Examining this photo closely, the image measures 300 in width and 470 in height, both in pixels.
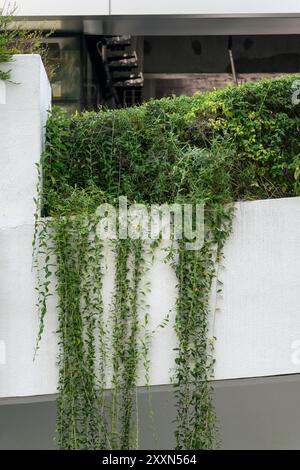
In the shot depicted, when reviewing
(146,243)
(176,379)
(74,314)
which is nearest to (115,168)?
(146,243)

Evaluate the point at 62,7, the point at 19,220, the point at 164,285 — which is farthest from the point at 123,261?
the point at 62,7

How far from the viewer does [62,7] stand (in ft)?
30.7

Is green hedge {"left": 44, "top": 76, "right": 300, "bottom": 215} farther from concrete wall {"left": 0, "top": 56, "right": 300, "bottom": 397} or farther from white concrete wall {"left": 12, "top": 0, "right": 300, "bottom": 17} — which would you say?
white concrete wall {"left": 12, "top": 0, "right": 300, "bottom": 17}

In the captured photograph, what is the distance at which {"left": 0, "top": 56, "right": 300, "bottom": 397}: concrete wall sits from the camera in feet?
17.3

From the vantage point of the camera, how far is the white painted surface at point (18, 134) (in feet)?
17.4

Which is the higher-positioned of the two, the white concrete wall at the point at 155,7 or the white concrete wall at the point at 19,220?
the white concrete wall at the point at 155,7

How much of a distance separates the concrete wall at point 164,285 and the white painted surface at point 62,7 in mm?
4193

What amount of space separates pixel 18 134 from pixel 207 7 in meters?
4.89

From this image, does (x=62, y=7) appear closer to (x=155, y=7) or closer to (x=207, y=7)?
(x=155, y=7)

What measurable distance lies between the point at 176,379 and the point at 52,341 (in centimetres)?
87

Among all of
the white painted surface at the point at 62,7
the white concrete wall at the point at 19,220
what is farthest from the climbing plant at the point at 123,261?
the white painted surface at the point at 62,7

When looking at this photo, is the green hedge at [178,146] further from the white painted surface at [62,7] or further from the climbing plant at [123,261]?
the white painted surface at [62,7]

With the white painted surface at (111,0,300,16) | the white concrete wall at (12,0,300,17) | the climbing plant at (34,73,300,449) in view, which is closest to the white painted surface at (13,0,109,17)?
the white concrete wall at (12,0,300,17)
